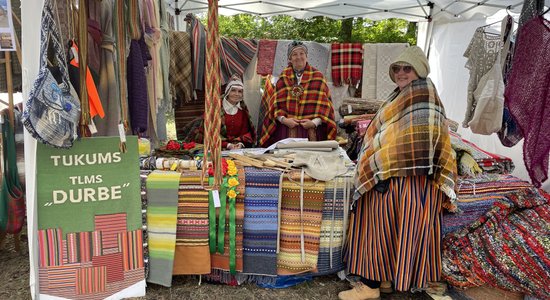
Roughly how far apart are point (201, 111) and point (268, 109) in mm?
917

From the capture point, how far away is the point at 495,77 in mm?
2625

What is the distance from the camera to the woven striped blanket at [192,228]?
2.41 meters

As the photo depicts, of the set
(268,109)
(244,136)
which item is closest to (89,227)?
(244,136)

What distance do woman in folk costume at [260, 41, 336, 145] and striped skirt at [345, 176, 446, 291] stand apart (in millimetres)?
1488

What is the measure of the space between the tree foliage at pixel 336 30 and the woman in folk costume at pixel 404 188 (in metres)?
11.3

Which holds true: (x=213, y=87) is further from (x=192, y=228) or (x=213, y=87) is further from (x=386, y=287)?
(x=386, y=287)

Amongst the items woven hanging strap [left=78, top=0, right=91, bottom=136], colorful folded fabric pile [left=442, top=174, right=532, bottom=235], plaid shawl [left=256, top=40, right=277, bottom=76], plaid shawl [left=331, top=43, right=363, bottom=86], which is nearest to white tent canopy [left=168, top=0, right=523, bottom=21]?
plaid shawl [left=331, top=43, right=363, bottom=86]

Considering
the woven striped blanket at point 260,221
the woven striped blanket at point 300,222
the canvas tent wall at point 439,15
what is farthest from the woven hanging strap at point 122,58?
the canvas tent wall at point 439,15

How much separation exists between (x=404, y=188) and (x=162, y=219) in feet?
4.92

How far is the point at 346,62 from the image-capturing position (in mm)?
4809

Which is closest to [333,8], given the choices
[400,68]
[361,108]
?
[361,108]

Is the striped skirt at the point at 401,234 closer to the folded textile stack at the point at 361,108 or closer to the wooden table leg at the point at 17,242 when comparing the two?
the folded textile stack at the point at 361,108

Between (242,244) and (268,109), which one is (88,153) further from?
(268,109)

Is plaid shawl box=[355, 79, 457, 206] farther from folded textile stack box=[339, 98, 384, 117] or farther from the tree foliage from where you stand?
the tree foliage
